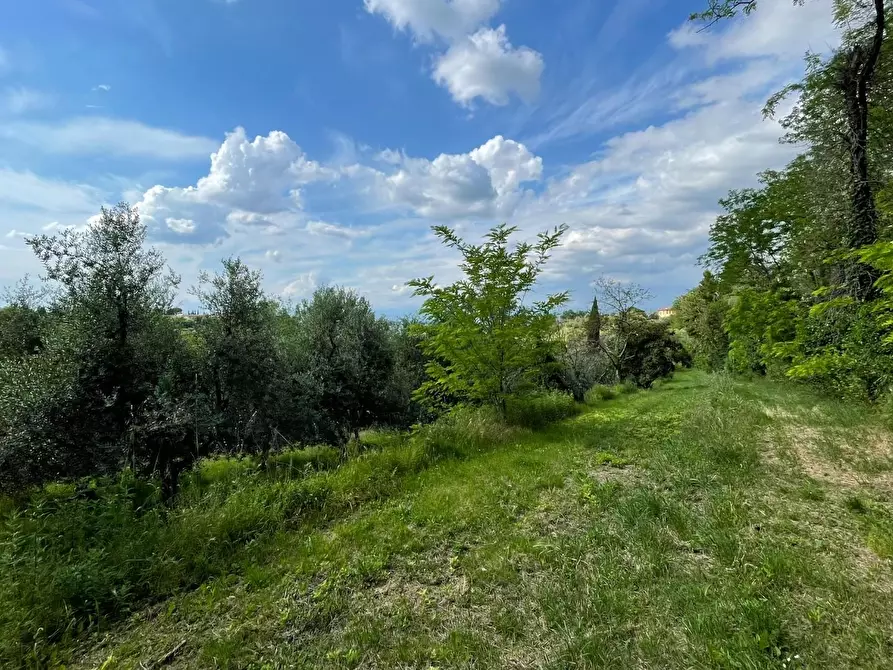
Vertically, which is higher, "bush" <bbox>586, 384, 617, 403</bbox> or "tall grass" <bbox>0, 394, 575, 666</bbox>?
"tall grass" <bbox>0, 394, 575, 666</bbox>

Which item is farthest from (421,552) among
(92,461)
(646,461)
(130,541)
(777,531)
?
(92,461)

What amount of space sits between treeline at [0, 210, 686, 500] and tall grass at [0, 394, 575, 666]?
1134 millimetres

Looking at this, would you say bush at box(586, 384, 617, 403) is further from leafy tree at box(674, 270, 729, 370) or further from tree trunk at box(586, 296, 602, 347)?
tree trunk at box(586, 296, 602, 347)

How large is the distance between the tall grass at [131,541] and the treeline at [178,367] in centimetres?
113

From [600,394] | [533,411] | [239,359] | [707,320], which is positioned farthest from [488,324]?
[707,320]

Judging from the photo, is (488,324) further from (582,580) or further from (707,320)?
(707,320)

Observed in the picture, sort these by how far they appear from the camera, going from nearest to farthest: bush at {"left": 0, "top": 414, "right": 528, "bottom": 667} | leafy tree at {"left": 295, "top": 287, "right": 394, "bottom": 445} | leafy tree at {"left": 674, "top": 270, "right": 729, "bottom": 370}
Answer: bush at {"left": 0, "top": 414, "right": 528, "bottom": 667} → leafy tree at {"left": 295, "top": 287, "right": 394, "bottom": 445} → leafy tree at {"left": 674, "top": 270, "right": 729, "bottom": 370}

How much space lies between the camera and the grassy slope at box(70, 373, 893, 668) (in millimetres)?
2486

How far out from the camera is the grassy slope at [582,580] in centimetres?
249

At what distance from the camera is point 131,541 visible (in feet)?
12.9

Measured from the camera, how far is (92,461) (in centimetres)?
747

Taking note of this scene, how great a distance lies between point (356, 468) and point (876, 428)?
335 inches

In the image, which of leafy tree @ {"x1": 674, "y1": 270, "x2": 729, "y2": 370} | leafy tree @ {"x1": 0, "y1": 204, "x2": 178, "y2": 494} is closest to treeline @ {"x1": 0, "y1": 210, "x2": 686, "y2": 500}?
leafy tree @ {"x1": 0, "y1": 204, "x2": 178, "y2": 494}

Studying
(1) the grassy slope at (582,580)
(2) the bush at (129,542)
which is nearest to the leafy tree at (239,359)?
(2) the bush at (129,542)
